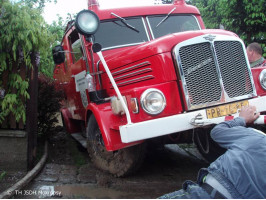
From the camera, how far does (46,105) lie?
5051 mm

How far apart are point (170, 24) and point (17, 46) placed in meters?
2.40

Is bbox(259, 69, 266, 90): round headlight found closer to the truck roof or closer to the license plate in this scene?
the license plate

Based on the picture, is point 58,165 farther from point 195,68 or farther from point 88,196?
point 195,68

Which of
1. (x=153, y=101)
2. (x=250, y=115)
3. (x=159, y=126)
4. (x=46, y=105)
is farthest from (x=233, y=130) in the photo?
(x=46, y=105)

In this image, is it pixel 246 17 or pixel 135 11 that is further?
pixel 246 17

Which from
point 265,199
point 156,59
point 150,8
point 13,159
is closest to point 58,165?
point 13,159

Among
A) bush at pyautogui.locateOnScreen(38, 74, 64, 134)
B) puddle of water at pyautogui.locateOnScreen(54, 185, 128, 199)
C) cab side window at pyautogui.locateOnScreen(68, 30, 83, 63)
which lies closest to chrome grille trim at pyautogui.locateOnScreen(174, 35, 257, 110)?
puddle of water at pyautogui.locateOnScreen(54, 185, 128, 199)

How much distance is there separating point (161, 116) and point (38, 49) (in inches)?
79.9

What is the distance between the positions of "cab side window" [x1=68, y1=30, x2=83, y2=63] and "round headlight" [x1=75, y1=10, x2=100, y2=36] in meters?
1.32

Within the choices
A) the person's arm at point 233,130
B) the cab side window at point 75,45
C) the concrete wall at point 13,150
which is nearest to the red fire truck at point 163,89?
the cab side window at point 75,45

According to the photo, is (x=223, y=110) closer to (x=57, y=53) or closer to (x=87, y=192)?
(x=87, y=192)

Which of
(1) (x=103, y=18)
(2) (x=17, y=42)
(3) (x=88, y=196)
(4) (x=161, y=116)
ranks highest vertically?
(1) (x=103, y=18)

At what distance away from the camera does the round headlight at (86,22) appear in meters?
2.92

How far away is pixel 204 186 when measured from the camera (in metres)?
1.67
